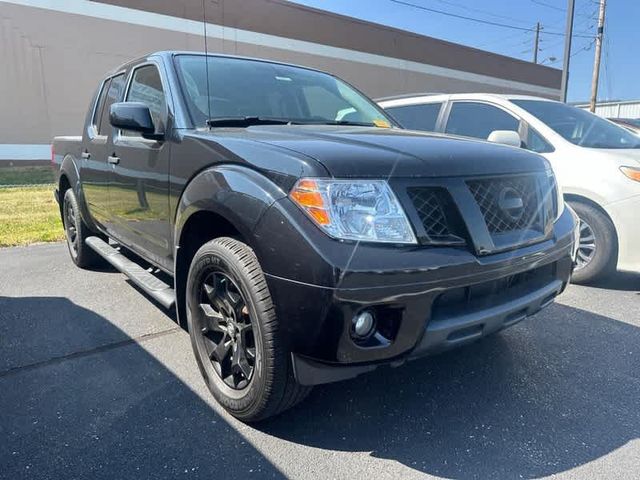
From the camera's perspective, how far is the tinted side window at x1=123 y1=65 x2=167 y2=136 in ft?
10.1

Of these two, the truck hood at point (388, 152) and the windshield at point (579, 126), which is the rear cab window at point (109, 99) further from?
the windshield at point (579, 126)

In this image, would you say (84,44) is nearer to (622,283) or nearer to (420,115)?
(420,115)

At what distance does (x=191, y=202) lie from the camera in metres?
2.53

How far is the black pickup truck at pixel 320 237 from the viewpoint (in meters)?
1.92

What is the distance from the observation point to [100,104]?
457cm

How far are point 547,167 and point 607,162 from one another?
2.13m

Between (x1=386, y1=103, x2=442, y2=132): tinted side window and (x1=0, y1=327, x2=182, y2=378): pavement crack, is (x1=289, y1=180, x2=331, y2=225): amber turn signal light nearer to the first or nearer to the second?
(x1=0, y1=327, x2=182, y2=378): pavement crack

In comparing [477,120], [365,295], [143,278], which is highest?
[477,120]

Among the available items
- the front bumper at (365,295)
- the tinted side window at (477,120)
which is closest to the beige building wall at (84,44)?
the tinted side window at (477,120)

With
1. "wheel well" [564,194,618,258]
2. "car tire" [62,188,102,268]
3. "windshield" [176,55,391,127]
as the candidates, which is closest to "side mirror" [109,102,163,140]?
"windshield" [176,55,391,127]

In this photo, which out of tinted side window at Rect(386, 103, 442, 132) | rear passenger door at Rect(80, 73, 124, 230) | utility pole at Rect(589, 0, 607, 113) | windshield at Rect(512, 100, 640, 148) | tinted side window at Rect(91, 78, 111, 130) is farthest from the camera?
utility pole at Rect(589, 0, 607, 113)

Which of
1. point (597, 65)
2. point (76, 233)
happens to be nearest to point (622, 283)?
point (76, 233)

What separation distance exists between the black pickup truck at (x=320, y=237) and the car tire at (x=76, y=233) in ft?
6.85

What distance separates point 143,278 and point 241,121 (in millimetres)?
1253
